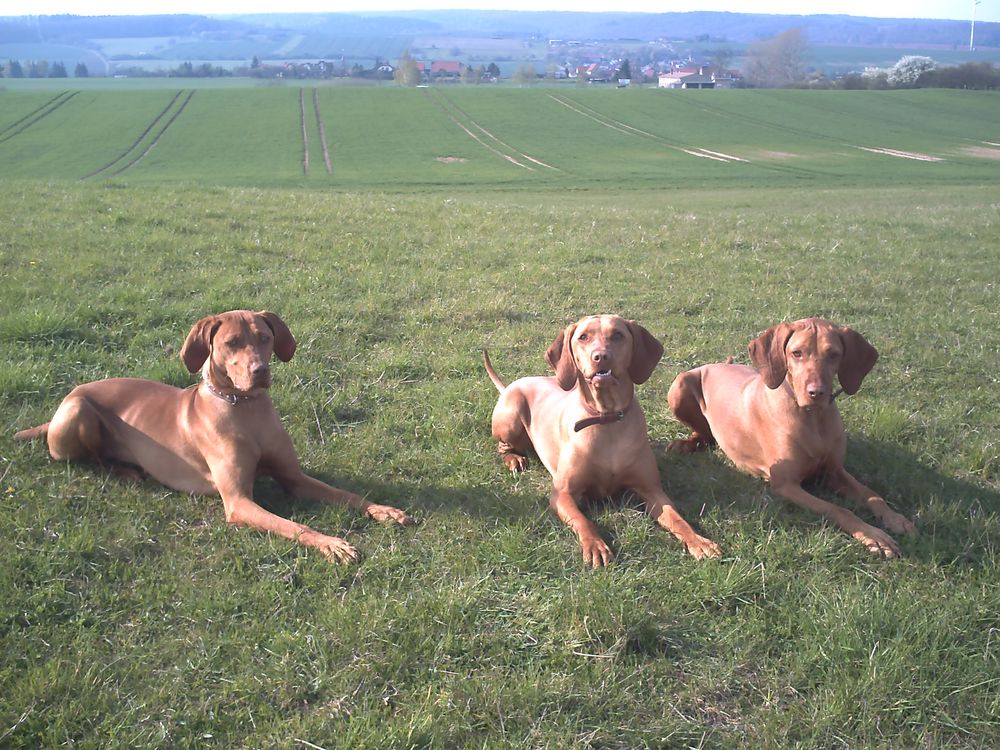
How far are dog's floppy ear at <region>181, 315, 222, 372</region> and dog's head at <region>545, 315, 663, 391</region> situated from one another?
1.88 metres

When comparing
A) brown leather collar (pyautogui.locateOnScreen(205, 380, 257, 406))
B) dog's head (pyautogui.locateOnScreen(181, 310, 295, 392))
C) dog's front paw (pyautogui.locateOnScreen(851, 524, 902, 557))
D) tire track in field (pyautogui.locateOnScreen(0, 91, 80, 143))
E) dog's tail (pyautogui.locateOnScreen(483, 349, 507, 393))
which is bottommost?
dog's front paw (pyautogui.locateOnScreen(851, 524, 902, 557))

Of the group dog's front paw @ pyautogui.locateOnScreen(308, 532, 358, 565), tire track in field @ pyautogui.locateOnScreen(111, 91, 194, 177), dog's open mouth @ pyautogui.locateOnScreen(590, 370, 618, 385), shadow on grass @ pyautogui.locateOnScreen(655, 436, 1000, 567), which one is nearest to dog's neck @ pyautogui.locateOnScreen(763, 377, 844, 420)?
shadow on grass @ pyautogui.locateOnScreen(655, 436, 1000, 567)

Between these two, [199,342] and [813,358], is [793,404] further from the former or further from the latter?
[199,342]

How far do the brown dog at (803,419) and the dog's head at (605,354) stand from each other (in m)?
0.69

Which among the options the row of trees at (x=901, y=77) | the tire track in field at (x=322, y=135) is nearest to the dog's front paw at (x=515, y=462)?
the tire track in field at (x=322, y=135)

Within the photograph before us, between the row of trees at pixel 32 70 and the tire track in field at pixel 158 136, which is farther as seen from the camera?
the row of trees at pixel 32 70

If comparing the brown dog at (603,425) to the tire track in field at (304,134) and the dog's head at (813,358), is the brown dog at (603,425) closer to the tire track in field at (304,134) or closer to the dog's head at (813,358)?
the dog's head at (813,358)

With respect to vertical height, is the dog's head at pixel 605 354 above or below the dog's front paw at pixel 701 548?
above

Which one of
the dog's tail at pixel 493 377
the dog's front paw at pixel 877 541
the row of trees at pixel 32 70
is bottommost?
the dog's front paw at pixel 877 541

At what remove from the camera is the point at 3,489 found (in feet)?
16.1

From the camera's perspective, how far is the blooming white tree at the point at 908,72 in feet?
289

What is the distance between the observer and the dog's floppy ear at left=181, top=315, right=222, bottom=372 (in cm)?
475

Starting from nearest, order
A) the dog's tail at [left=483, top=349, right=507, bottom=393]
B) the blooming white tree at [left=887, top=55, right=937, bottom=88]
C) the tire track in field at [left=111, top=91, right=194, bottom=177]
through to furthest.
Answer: the dog's tail at [left=483, top=349, right=507, bottom=393] < the tire track in field at [left=111, top=91, right=194, bottom=177] < the blooming white tree at [left=887, top=55, right=937, bottom=88]

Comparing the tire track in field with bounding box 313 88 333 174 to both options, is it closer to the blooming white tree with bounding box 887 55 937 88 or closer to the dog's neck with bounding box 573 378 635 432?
the dog's neck with bounding box 573 378 635 432
